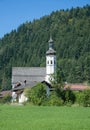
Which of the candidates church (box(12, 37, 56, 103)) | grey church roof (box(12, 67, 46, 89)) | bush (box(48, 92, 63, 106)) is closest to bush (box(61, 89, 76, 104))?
bush (box(48, 92, 63, 106))

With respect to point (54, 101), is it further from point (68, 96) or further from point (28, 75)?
point (28, 75)

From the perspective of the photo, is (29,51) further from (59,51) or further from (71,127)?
(71,127)

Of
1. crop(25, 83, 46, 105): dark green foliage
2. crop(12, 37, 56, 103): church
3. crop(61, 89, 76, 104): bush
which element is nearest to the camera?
crop(25, 83, 46, 105): dark green foliage

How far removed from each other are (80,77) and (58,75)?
78.4m

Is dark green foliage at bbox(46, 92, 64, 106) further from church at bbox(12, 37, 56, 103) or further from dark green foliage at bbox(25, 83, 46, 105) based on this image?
church at bbox(12, 37, 56, 103)

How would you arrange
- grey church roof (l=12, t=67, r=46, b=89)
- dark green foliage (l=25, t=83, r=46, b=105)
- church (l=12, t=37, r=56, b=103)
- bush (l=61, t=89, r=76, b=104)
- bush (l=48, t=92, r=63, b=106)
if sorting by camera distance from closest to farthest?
bush (l=48, t=92, r=63, b=106), dark green foliage (l=25, t=83, r=46, b=105), bush (l=61, t=89, r=76, b=104), church (l=12, t=37, r=56, b=103), grey church roof (l=12, t=67, r=46, b=89)

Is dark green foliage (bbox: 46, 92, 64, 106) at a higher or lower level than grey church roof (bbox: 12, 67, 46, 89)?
lower

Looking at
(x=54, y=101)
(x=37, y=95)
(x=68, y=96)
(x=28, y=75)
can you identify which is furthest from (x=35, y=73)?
(x=54, y=101)

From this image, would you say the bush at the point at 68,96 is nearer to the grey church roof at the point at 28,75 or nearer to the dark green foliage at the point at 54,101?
the dark green foliage at the point at 54,101

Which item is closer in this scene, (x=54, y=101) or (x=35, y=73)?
(x=54, y=101)

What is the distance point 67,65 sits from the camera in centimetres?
15888

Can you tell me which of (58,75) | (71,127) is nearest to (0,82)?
(58,75)

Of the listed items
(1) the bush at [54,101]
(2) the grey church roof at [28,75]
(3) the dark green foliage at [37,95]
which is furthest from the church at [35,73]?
(1) the bush at [54,101]

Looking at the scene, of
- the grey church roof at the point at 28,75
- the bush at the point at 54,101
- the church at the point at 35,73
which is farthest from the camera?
the grey church roof at the point at 28,75
